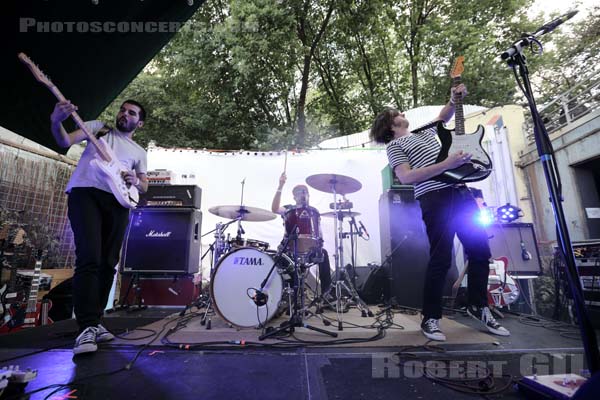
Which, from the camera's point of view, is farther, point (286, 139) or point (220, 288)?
point (286, 139)

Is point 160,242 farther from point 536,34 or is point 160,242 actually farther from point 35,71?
point 536,34

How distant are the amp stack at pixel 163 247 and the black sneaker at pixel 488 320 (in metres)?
3.09

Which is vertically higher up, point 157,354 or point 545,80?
point 545,80

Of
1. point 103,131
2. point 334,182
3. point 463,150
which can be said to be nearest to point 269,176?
point 334,182

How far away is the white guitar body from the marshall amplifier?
66.5 inches

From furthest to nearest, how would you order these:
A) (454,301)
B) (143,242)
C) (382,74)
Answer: (382,74) → (143,242) → (454,301)

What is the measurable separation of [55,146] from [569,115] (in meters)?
8.94

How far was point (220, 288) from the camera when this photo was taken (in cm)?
264

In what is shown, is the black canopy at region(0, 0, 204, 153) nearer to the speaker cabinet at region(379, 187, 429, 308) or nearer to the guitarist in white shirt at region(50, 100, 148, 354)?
the guitarist in white shirt at region(50, 100, 148, 354)

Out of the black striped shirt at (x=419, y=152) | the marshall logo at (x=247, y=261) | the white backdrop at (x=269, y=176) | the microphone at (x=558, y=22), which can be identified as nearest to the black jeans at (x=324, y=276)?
the white backdrop at (x=269, y=176)

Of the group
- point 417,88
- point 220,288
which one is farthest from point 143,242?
point 417,88

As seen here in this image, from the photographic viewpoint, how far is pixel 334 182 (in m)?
3.56

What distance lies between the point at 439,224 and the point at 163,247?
3.17 m

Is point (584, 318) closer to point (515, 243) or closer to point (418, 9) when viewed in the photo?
point (515, 243)
